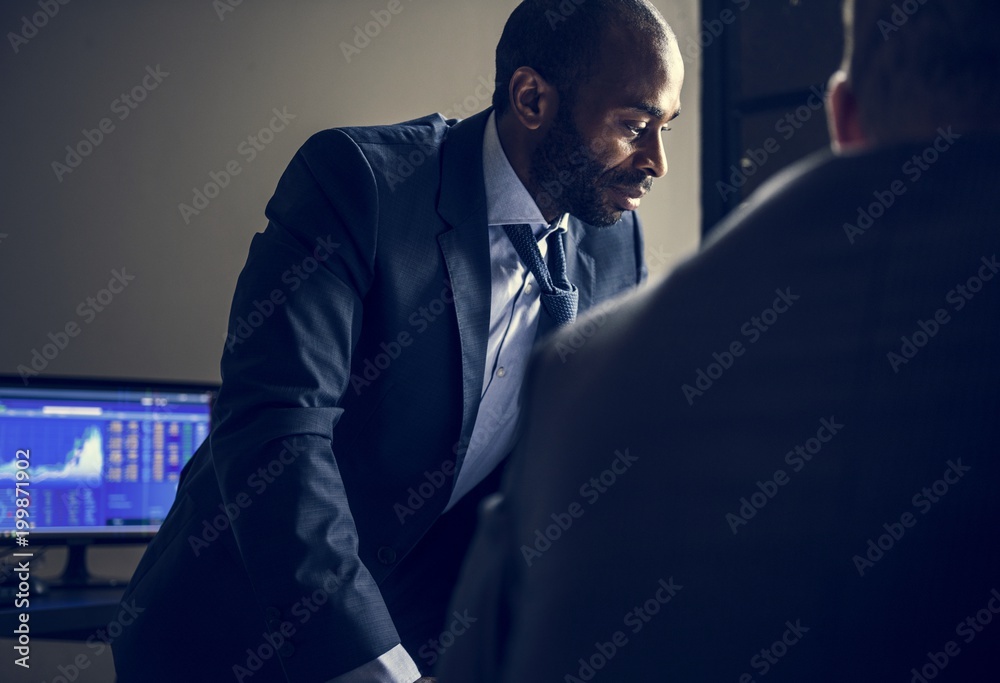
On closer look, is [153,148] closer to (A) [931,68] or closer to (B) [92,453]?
(B) [92,453]

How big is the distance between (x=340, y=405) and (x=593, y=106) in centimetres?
62

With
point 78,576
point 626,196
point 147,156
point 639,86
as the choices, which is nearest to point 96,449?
point 78,576

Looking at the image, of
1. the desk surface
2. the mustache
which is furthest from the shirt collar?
the desk surface

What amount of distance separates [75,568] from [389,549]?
4.72ft

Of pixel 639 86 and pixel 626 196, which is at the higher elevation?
pixel 639 86

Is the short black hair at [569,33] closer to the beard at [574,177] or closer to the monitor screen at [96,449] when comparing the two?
the beard at [574,177]

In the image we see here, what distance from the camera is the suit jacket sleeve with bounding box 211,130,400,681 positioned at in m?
1.06

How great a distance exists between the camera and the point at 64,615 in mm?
Answer: 2068

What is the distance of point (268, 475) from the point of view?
112cm

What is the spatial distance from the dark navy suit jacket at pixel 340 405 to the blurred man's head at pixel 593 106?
124 millimetres

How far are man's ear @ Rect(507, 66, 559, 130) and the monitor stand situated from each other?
162cm

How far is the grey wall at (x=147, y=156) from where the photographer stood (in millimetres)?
2395

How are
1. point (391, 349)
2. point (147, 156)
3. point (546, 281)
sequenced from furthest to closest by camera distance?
point (147, 156) < point (546, 281) < point (391, 349)

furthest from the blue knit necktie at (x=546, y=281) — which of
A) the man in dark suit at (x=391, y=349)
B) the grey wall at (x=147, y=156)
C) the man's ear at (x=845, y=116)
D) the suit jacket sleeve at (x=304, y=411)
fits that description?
the grey wall at (x=147, y=156)
